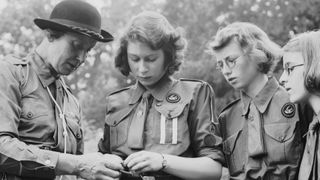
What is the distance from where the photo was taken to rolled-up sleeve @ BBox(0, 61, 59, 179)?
355 cm

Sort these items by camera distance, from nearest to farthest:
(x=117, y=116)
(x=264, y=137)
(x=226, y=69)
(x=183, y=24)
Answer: (x=264, y=137) < (x=117, y=116) < (x=226, y=69) < (x=183, y=24)

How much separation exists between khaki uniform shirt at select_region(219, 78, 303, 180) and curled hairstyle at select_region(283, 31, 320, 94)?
0.41 metres

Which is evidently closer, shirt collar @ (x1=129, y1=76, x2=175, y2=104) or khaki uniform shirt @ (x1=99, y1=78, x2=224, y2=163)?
khaki uniform shirt @ (x1=99, y1=78, x2=224, y2=163)

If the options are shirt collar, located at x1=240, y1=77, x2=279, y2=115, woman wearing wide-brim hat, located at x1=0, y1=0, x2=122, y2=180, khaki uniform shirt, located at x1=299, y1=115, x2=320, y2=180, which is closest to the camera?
khaki uniform shirt, located at x1=299, y1=115, x2=320, y2=180

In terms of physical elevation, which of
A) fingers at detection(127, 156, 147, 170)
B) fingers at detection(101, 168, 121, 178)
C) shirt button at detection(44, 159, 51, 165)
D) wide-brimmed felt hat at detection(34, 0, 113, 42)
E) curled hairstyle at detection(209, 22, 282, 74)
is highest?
wide-brimmed felt hat at detection(34, 0, 113, 42)

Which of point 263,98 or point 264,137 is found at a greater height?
point 263,98

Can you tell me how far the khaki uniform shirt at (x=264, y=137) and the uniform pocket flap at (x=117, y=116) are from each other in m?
0.85

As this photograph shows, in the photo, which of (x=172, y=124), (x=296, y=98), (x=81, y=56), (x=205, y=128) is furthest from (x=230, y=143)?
(x=81, y=56)

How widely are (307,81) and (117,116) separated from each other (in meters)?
1.48

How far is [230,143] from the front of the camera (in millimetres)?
4094

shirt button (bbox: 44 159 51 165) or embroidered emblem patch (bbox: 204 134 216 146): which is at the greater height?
embroidered emblem patch (bbox: 204 134 216 146)

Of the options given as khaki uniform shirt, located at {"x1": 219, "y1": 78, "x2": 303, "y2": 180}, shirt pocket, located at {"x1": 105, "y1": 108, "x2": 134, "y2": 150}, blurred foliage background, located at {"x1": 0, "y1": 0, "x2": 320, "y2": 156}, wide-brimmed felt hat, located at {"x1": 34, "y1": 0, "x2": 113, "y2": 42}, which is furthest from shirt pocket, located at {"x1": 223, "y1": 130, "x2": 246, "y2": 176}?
blurred foliage background, located at {"x1": 0, "y1": 0, "x2": 320, "y2": 156}

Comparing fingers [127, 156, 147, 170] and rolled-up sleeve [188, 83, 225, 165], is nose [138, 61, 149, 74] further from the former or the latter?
fingers [127, 156, 147, 170]

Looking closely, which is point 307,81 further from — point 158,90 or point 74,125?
point 74,125
